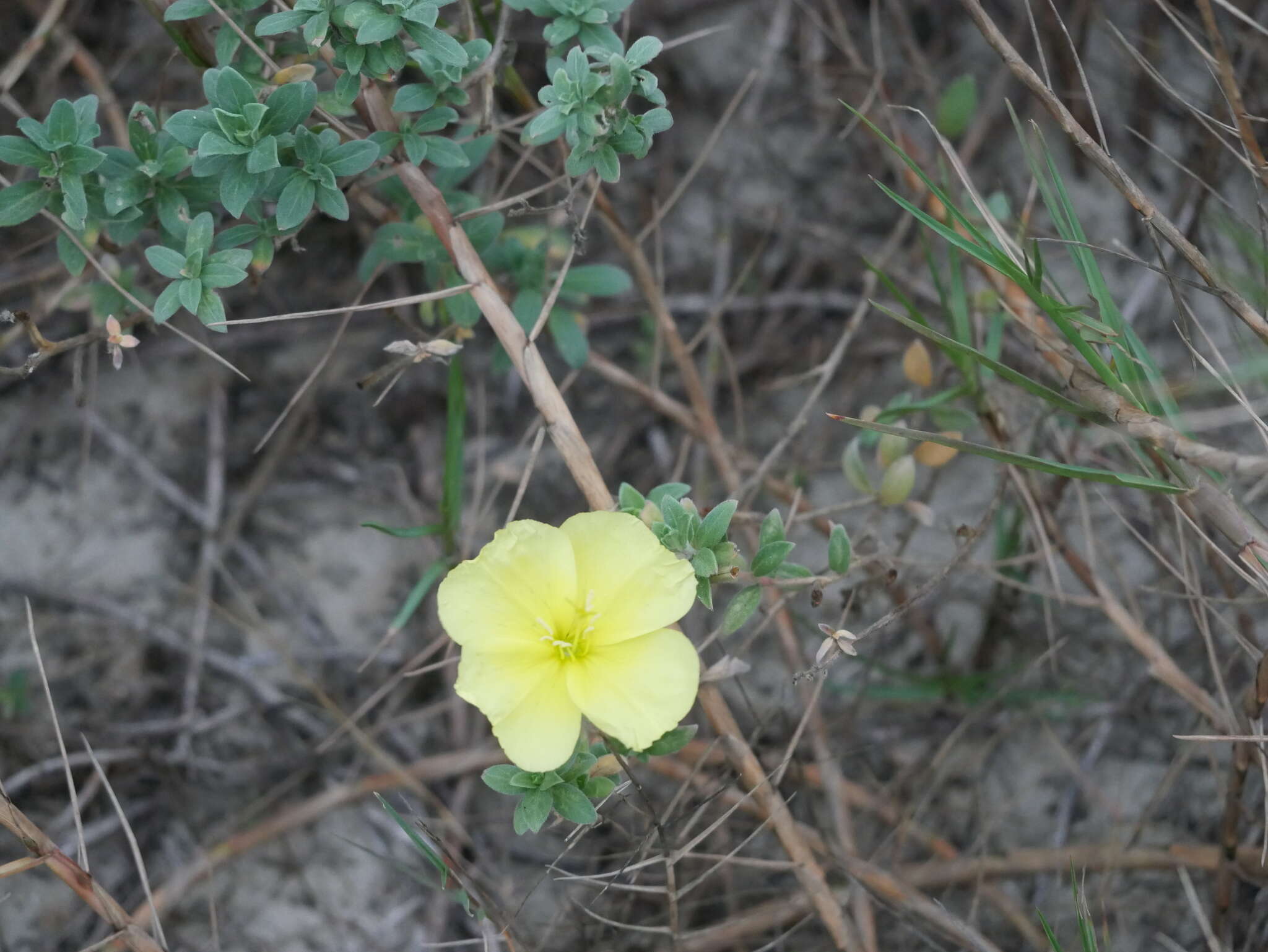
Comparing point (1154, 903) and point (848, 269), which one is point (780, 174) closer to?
point (848, 269)

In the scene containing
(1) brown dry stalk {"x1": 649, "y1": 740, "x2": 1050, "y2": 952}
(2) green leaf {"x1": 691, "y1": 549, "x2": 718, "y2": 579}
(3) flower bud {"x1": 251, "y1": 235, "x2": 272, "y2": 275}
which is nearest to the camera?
(2) green leaf {"x1": 691, "y1": 549, "x2": 718, "y2": 579}

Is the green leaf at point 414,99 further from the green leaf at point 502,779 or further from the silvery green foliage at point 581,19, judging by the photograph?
the green leaf at point 502,779

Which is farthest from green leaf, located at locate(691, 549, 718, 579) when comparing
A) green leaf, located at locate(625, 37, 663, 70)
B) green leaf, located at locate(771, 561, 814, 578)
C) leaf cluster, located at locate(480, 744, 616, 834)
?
green leaf, located at locate(625, 37, 663, 70)

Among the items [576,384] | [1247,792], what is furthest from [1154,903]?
[576,384]

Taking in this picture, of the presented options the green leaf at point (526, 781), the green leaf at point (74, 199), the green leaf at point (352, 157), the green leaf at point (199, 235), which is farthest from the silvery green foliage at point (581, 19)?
the green leaf at point (526, 781)

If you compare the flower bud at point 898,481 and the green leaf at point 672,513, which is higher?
the green leaf at point 672,513

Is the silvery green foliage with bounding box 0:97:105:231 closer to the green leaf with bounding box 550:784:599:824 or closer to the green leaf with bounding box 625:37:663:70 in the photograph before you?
the green leaf with bounding box 625:37:663:70

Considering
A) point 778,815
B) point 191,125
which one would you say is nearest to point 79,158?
point 191,125
